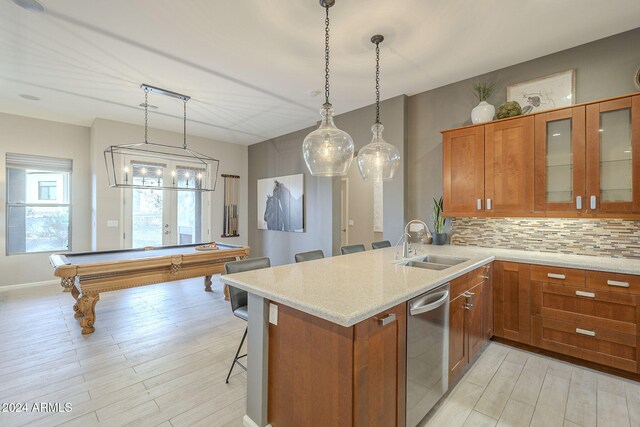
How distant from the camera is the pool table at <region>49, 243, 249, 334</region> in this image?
124 inches

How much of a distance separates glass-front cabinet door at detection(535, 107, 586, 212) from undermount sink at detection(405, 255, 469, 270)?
3.25 ft

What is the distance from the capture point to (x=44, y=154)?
5250 mm

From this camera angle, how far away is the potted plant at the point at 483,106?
126 inches

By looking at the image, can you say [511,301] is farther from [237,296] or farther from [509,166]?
[237,296]

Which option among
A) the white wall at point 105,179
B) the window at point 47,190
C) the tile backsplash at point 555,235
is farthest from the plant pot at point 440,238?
the window at point 47,190

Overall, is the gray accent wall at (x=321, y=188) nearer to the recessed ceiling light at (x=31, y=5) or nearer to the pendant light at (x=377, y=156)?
the pendant light at (x=377, y=156)

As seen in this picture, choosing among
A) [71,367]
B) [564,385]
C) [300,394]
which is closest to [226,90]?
[71,367]

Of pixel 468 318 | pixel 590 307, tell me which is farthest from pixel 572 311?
pixel 468 318

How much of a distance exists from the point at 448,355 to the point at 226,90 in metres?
3.92

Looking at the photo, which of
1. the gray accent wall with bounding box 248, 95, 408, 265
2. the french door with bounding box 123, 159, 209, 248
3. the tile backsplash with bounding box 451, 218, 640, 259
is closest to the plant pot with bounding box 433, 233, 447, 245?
the tile backsplash with bounding box 451, 218, 640, 259

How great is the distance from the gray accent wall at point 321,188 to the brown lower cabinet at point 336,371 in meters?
2.64

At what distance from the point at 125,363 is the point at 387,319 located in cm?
255

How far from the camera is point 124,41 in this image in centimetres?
276

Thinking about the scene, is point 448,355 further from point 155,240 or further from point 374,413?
point 155,240
